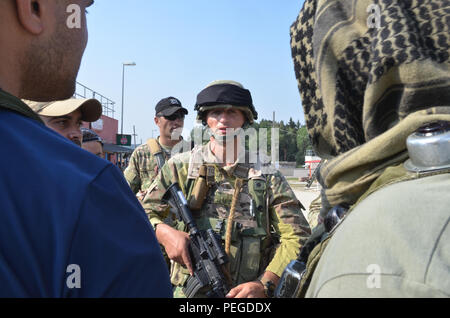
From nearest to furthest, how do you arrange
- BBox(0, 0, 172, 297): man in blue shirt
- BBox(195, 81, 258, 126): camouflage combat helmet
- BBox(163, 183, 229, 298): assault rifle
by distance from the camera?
1. BBox(0, 0, 172, 297): man in blue shirt
2. BBox(163, 183, 229, 298): assault rifle
3. BBox(195, 81, 258, 126): camouflage combat helmet

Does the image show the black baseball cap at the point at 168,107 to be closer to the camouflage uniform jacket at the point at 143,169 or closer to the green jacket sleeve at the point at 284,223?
the camouflage uniform jacket at the point at 143,169

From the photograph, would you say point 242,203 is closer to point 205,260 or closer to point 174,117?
point 205,260

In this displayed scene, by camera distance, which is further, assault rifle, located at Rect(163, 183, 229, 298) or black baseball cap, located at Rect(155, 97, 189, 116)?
black baseball cap, located at Rect(155, 97, 189, 116)

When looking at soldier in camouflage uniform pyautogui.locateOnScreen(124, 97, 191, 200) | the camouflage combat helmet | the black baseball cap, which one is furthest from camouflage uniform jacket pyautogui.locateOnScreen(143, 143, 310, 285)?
the black baseball cap

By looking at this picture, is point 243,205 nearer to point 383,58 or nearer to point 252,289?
point 252,289

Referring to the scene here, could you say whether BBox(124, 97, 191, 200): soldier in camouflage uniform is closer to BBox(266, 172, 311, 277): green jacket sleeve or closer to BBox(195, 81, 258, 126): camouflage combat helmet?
BBox(195, 81, 258, 126): camouflage combat helmet

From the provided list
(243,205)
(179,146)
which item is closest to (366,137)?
(243,205)

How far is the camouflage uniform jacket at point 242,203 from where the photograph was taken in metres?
2.83

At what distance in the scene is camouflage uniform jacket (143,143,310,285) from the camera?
2834 mm

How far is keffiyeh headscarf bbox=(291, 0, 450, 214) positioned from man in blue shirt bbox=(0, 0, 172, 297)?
0.53m

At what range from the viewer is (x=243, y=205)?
2.98m

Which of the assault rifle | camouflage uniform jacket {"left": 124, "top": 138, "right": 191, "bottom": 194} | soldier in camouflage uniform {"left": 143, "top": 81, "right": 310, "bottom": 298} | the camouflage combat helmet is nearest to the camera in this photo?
the assault rifle
